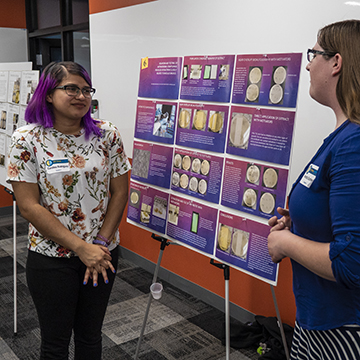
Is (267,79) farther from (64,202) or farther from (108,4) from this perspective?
(108,4)

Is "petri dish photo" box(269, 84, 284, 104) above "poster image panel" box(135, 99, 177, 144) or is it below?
above

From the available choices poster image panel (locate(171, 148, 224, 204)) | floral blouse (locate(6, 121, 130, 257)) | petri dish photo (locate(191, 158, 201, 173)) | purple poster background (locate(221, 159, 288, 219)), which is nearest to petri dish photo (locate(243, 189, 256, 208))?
purple poster background (locate(221, 159, 288, 219))

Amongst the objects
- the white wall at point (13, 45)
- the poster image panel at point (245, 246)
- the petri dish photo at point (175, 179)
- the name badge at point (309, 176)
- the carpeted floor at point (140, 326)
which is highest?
the white wall at point (13, 45)

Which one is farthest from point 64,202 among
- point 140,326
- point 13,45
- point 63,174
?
point 13,45

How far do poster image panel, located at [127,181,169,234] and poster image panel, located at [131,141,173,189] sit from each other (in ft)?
0.17

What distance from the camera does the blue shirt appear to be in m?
0.92

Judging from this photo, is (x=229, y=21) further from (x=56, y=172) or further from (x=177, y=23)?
(x=56, y=172)

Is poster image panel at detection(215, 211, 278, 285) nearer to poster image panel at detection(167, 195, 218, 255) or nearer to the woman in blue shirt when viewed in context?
poster image panel at detection(167, 195, 218, 255)

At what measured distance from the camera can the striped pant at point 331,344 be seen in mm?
1055

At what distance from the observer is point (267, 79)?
5.61 ft

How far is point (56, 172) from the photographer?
1590 mm

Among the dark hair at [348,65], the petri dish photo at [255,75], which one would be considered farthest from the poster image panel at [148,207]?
the dark hair at [348,65]

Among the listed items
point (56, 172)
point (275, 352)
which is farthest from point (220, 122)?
point (275, 352)

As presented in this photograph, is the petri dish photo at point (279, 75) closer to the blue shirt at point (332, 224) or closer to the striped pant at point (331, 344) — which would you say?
the blue shirt at point (332, 224)
